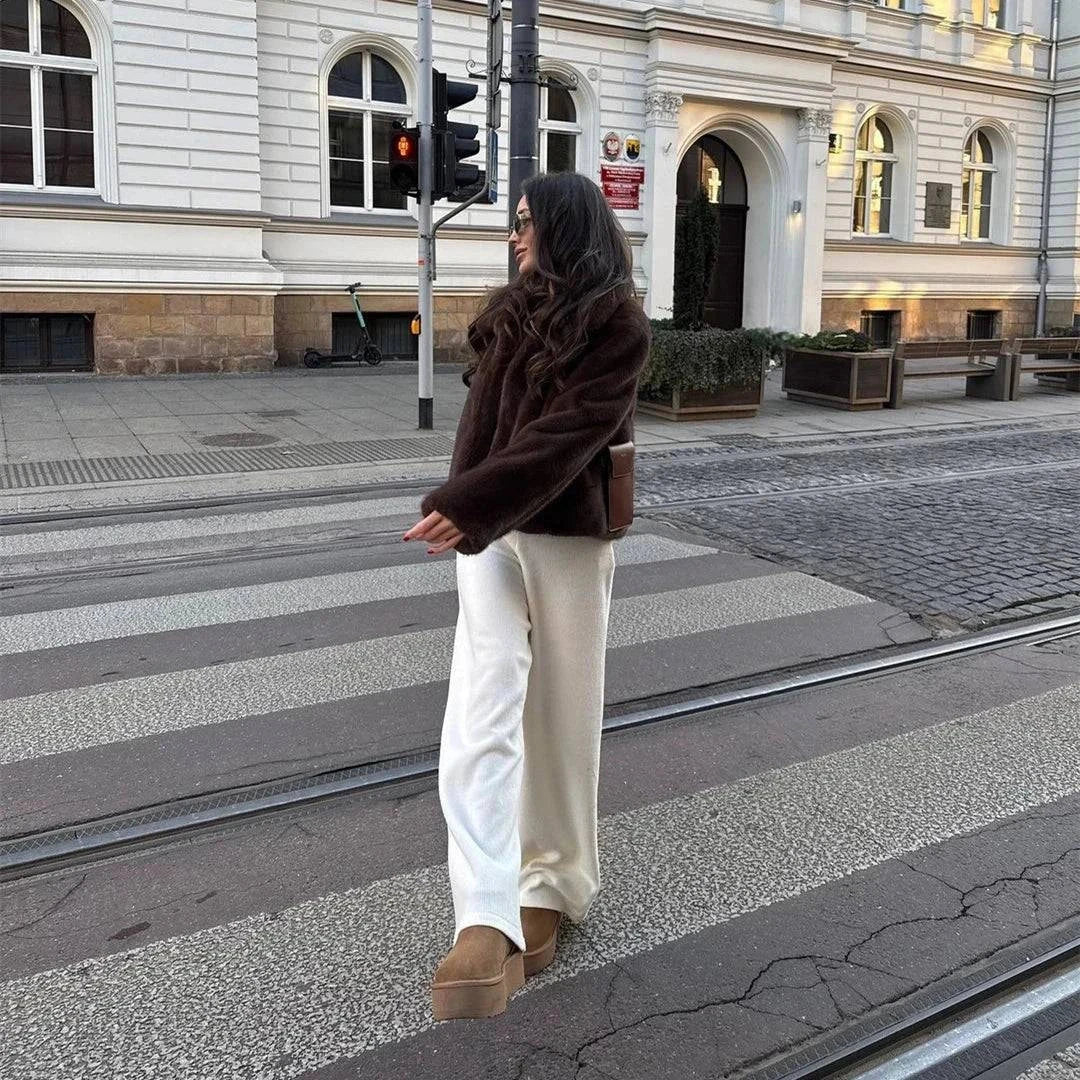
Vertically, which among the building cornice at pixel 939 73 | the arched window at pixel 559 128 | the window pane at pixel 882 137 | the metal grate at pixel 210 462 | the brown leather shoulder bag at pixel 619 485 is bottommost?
the metal grate at pixel 210 462

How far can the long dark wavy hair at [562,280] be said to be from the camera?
2.62 m

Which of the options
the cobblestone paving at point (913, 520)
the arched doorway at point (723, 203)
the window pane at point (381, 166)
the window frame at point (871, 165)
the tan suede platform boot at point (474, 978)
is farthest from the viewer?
the window frame at point (871, 165)

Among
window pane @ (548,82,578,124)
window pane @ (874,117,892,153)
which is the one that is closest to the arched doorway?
window pane @ (548,82,578,124)

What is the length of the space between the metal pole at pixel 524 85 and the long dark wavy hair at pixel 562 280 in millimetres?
8355

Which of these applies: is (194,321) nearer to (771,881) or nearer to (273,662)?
(273,662)

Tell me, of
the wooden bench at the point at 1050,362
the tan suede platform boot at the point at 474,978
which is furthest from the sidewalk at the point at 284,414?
the tan suede platform boot at the point at 474,978

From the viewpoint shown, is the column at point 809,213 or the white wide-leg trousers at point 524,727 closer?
the white wide-leg trousers at point 524,727

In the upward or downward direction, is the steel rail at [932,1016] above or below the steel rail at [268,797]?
below

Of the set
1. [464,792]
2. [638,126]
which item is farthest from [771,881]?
[638,126]

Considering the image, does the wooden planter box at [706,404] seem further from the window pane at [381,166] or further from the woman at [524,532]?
the woman at [524,532]

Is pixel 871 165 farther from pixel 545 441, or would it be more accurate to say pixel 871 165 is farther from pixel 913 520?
pixel 545 441

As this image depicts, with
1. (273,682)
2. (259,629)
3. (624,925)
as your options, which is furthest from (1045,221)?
(624,925)

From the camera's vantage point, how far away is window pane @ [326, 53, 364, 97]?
19.8m

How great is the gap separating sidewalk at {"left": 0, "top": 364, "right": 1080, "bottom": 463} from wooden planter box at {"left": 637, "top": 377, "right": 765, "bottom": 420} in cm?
20
